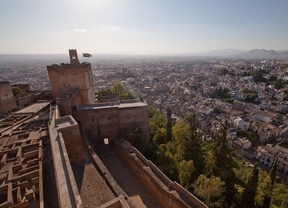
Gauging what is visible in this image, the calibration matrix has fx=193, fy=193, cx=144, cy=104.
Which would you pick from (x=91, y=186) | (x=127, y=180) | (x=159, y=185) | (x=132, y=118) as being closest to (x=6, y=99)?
(x=132, y=118)

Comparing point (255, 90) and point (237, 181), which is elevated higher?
point (237, 181)

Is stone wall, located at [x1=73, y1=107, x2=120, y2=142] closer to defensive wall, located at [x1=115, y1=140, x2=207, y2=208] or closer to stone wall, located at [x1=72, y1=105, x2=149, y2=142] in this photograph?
stone wall, located at [x1=72, y1=105, x2=149, y2=142]

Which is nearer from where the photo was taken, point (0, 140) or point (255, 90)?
point (0, 140)

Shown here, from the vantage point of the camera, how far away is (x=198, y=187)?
39.3ft

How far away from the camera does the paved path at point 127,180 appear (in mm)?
10617

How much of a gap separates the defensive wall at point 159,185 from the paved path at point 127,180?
11.3 inches

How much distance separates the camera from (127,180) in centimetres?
1215

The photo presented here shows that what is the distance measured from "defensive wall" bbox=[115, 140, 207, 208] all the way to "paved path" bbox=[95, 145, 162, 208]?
286mm

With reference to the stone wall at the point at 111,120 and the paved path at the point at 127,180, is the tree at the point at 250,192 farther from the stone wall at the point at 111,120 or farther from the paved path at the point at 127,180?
the stone wall at the point at 111,120

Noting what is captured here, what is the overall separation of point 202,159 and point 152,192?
20.9 feet

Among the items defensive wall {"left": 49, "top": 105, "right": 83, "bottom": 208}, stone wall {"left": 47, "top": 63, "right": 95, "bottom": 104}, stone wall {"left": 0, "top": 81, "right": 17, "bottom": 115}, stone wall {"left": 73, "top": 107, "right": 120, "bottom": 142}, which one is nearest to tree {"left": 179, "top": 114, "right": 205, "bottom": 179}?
stone wall {"left": 73, "top": 107, "right": 120, "bottom": 142}

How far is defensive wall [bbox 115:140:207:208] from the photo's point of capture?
31.4ft

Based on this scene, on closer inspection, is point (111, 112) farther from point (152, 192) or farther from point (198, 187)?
point (198, 187)

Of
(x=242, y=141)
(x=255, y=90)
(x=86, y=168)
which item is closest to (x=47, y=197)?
(x=86, y=168)
